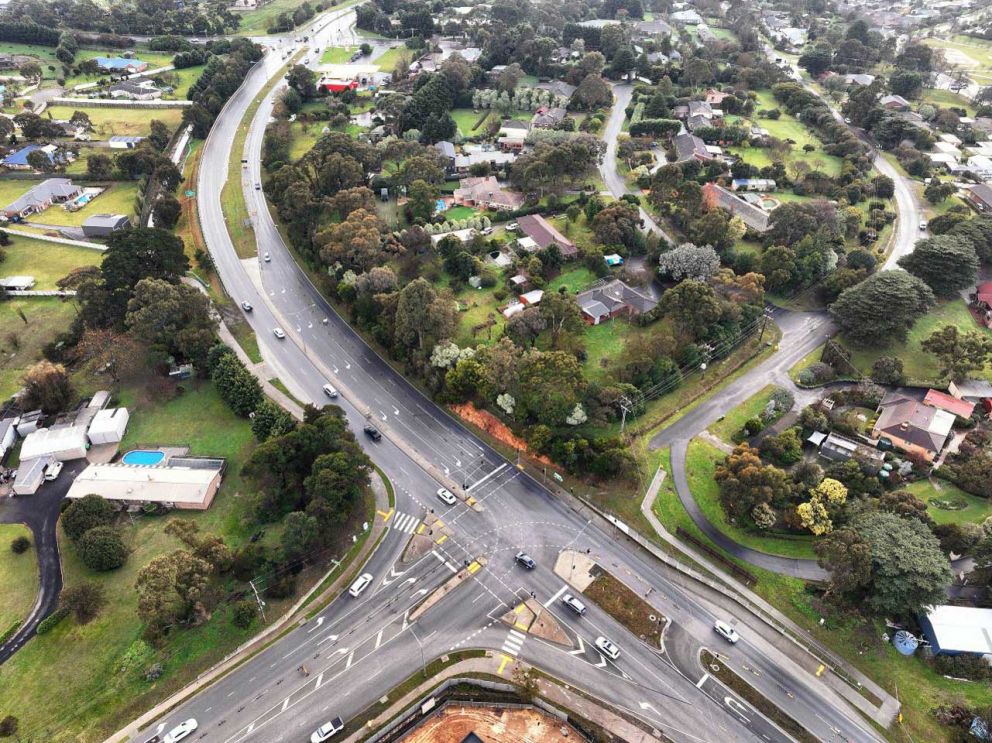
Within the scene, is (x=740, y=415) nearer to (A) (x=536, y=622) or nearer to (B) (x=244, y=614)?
(A) (x=536, y=622)

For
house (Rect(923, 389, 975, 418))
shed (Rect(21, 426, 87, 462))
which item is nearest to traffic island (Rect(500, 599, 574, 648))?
shed (Rect(21, 426, 87, 462))

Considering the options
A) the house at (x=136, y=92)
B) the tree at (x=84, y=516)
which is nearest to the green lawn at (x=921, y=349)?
the tree at (x=84, y=516)

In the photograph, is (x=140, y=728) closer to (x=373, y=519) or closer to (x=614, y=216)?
(x=373, y=519)

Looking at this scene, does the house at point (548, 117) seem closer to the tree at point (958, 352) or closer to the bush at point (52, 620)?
the tree at point (958, 352)

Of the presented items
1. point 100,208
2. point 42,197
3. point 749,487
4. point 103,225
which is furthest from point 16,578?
point 42,197

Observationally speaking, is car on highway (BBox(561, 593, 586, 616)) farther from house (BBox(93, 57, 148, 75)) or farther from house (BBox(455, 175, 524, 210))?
house (BBox(93, 57, 148, 75))
